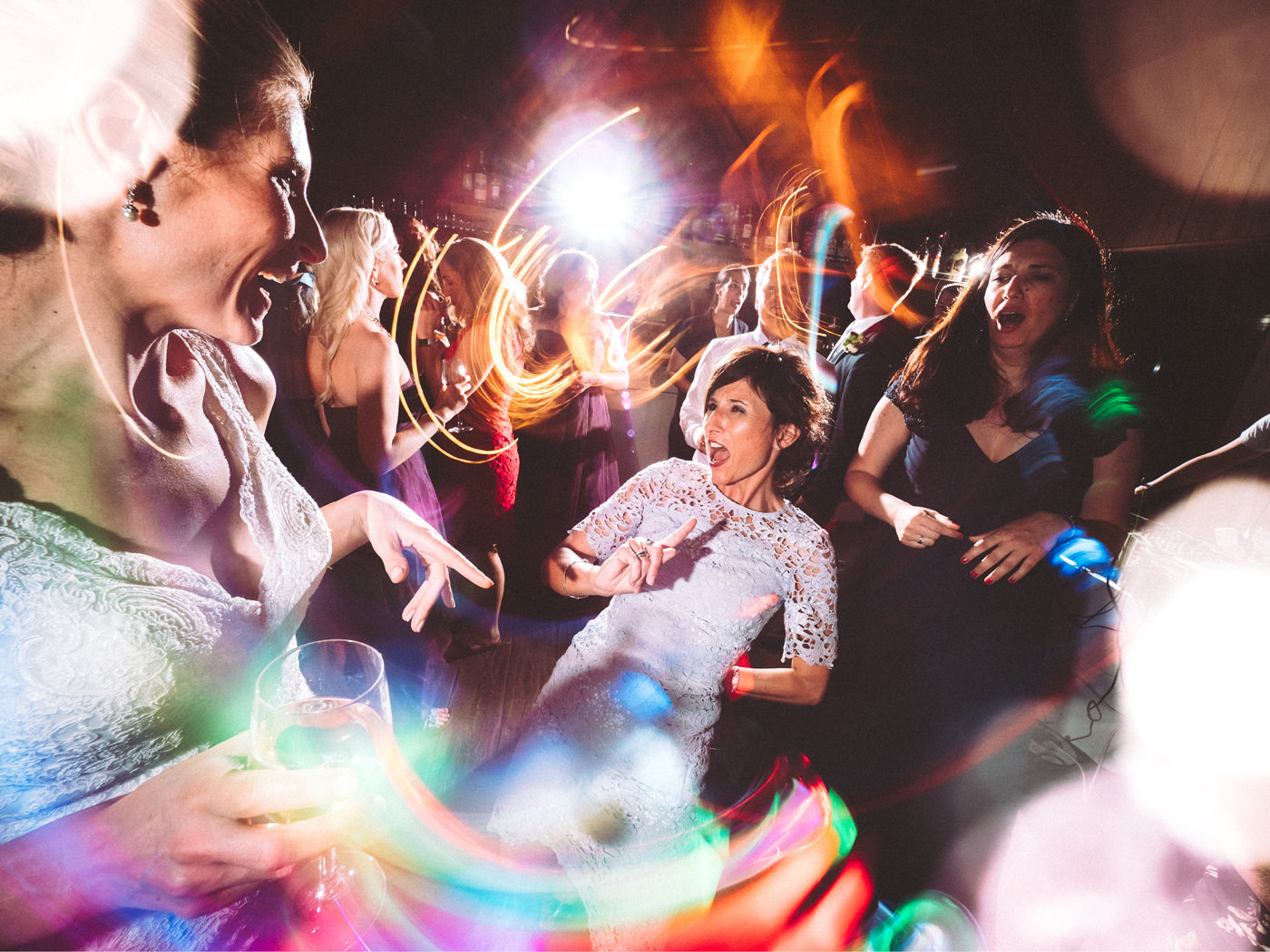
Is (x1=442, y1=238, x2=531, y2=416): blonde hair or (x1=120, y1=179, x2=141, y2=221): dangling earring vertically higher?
(x1=120, y1=179, x2=141, y2=221): dangling earring

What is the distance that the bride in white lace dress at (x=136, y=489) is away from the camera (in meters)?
0.79

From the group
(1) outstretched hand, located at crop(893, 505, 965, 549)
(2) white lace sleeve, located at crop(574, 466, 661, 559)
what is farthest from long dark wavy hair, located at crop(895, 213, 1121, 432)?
(2) white lace sleeve, located at crop(574, 466, 661, 559)

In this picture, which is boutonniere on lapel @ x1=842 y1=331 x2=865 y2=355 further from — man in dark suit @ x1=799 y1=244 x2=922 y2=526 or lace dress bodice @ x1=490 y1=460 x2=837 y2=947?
lace dress bodice @ x1=490 y1=460 x2=837 y2=947

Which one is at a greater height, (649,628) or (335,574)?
(335,574)

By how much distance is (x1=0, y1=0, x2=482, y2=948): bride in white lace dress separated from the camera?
79cm

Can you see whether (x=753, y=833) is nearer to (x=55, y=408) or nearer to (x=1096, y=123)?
(x=55, y=408)

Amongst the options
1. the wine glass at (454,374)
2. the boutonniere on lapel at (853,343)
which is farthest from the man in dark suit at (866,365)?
the wine glass at (454,374)

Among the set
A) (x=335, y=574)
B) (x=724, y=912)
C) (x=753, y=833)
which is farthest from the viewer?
(x=753, y=833)

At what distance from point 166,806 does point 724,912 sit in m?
1.69

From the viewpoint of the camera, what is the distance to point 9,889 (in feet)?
2.71

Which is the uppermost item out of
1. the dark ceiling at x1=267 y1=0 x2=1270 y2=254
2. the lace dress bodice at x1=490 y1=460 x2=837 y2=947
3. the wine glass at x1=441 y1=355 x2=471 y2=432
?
the dark ceiling at x1=267 y1=0 x2=1270 y2=254

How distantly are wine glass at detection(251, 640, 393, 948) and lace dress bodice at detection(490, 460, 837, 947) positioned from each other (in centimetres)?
67

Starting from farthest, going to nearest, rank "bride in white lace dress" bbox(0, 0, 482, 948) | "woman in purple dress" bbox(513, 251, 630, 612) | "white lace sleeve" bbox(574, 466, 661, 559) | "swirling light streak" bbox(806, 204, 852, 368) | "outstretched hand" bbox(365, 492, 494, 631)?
"woman in purple dress" bbox(513, 251, 630, 612), "swirling light streak" bbox(806, 204, 852, 368), "white lace sleeve" bbox(574, 466, 661, 559), "outstretched hand" bbox(365, 492, 494, 631), "bride in white lace dress" bbox(0, 0, 482, 948)

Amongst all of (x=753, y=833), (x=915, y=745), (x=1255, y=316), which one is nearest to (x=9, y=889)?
(x=753, y=833)
